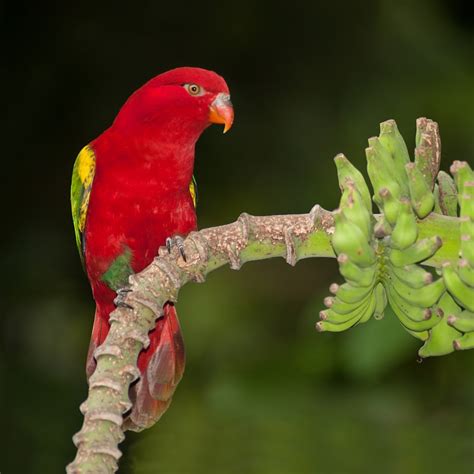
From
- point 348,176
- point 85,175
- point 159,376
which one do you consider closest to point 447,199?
point 348,176

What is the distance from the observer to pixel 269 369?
3807mm

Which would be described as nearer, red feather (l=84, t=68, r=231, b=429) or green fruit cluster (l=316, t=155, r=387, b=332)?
green fruit cluster (l=316, t=155, r=387, b=332)

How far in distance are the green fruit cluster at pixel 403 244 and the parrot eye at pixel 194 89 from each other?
1166 mm

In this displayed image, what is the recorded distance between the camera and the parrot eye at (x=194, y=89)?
10.6 feet

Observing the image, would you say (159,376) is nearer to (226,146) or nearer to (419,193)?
(419,193)

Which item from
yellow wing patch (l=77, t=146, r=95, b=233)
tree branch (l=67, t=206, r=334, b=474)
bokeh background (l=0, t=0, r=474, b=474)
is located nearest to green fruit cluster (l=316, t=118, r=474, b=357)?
tree branch (l=67, t=206, r=334, b=474)

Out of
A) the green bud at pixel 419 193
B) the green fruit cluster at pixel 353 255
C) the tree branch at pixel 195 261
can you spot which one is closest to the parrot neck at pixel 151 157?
the tree branch at pixel 195 261

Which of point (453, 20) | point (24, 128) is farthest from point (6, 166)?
→ point (453, 20)

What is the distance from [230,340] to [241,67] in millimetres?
1698

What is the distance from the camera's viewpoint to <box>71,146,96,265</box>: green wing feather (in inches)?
132

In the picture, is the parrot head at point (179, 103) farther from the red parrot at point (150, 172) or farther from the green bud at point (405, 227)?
the green bud at point (405, 227)

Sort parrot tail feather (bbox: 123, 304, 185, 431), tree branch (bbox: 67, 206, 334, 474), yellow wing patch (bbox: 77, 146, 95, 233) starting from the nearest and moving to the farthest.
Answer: tree branch (bbox: 67, 206, 334, 474)
parrot tail feather (bbox: 123, 304, 185, 431)
yellow wing patch (bbox: 77, 146, 95, 233)

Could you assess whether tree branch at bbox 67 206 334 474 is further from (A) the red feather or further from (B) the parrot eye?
(B) the parrot eye

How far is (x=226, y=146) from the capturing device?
524 centimetres
